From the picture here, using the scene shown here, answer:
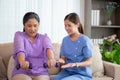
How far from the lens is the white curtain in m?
3.11

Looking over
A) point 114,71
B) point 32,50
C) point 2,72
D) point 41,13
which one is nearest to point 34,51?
point 32,50

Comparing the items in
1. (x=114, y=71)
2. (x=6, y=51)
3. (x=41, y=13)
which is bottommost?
(x=114, y=71)

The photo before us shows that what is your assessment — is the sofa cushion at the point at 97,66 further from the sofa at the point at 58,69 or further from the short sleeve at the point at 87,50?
the short sleeve at the point at 87,50

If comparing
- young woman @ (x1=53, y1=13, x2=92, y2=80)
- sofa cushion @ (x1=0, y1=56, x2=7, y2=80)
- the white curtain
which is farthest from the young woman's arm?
the white curtain

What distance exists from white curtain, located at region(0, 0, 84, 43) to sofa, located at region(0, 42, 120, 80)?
0.56m

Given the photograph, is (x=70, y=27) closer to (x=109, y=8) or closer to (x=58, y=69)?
(x=58, y=69)

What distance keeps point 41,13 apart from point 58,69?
1.03 m

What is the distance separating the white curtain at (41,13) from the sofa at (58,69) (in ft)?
1.85

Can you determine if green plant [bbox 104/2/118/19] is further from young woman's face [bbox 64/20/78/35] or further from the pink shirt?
the pink shirt

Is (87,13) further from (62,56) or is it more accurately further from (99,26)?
(62,56)

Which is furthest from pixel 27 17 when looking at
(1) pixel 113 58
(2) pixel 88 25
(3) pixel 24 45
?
(2) pixel 88 25

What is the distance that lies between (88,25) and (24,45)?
172cm

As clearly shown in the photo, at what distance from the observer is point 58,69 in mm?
2637

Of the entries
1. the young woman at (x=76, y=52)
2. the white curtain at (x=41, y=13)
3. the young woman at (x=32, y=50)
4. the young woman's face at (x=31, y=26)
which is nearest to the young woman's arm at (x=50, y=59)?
the young woman at (x=32, y=50)
